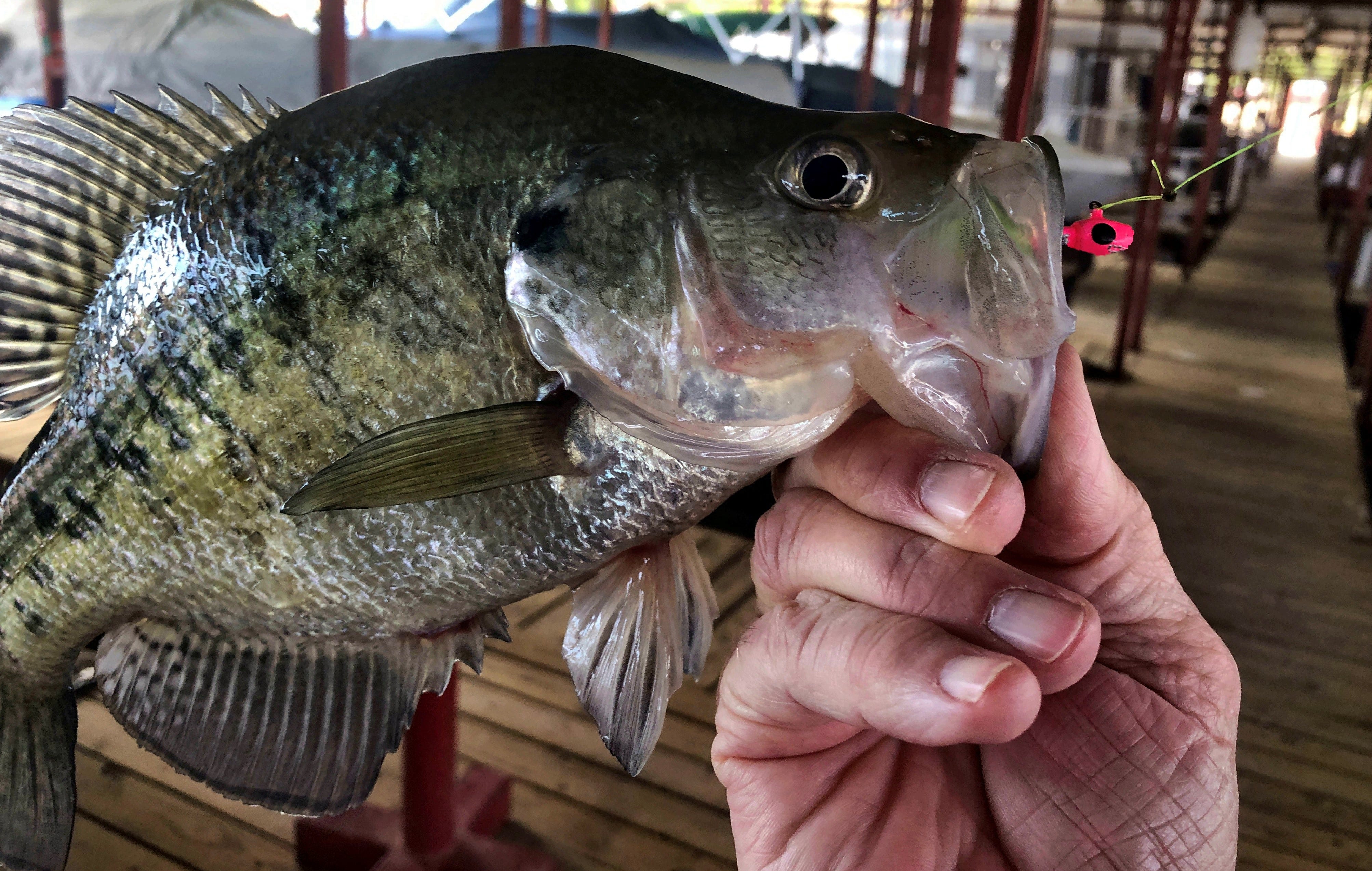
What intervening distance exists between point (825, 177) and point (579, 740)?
1.68 meters

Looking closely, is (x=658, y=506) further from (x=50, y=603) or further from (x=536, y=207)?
(x=50, y=603)

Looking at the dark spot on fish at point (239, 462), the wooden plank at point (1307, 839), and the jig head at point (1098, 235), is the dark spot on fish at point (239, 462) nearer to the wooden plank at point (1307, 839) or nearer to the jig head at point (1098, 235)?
the jig head at point (1098, 235)

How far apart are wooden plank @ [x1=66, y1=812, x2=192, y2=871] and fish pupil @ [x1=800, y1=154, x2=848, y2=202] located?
1593mm

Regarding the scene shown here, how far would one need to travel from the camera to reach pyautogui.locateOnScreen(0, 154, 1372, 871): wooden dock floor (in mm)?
1638

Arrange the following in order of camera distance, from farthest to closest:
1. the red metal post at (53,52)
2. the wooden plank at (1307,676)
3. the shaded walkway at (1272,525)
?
the wooden plank at (1307,676) < the shaded walkway at (1272,525) < the red metal post at (53,52)

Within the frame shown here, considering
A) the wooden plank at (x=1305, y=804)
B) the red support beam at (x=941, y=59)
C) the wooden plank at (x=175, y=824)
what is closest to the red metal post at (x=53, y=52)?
the wooden plank at (x=175, y=824)

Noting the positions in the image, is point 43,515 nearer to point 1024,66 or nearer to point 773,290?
point 773,290

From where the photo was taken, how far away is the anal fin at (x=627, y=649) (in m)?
0.58

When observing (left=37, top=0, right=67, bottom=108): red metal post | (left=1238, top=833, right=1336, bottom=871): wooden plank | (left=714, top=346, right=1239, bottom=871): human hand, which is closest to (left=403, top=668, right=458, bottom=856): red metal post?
(left=714, top=346, right=1239, bottom=871): human hand

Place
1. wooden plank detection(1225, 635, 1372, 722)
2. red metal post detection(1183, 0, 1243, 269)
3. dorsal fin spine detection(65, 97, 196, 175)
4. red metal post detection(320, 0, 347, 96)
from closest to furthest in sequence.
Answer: dorsal fin spine detection(65, 97, 196, 175) < red metal post detection(320, 0, 347, 96) < wooden plank detection(1225, 635, 1372, 722) < red metal post detection(1183, 0, 1243, 269)

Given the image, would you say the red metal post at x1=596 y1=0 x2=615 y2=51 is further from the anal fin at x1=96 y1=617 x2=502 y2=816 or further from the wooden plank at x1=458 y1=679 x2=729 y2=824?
the anal fin at x1=96 y1=617 x2=502 y2=816

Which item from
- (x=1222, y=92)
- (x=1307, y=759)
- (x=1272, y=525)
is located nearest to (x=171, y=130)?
(x=1307, y=759)

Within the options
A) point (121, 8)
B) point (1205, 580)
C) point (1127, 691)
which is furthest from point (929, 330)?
point (121, 8)

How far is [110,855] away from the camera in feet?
5.00
